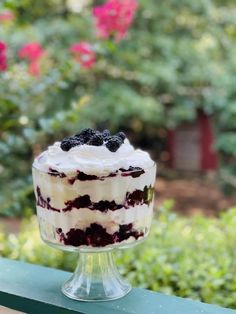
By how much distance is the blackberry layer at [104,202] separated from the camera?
1008 mm

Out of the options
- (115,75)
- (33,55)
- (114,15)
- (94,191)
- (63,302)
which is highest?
(114,15)

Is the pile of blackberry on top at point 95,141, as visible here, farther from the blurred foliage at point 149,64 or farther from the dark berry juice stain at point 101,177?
the blurred foliage at point 149,64

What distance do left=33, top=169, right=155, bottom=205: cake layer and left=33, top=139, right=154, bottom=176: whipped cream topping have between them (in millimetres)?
16

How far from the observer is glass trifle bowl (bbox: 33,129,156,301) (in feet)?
3.30

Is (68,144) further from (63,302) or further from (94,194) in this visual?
(63,302)

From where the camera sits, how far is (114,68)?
4.13m

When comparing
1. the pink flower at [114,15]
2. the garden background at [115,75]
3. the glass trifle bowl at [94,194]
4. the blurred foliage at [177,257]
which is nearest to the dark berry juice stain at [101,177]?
the glass trifle bowl at [94,194]

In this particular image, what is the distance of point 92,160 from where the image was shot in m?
1.02

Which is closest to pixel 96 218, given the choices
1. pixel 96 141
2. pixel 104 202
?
pixel 104 202

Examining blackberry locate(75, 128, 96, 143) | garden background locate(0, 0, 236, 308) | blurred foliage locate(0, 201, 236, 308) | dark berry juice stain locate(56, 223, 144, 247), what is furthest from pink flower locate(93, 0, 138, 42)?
dark berry juice stain locate(56, 223, 144, 247)

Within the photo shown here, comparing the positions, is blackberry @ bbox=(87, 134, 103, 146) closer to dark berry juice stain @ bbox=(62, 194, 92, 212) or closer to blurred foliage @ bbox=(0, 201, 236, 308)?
dark berry juice stain @ bbox=(62, 194, 92, 212)

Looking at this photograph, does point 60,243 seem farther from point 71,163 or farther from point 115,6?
point 115,6

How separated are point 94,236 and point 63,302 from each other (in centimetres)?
15

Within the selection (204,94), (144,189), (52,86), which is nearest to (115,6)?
(52,86)
